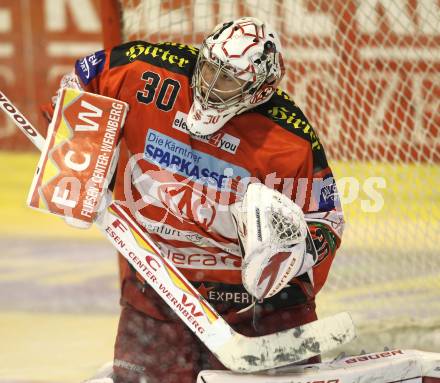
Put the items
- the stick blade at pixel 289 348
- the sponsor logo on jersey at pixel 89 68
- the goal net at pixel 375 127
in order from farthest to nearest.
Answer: the goal net at pixel 375 127
the sponsor logo on jersey at pixel 89 68
the stick blade at pixel 289 348

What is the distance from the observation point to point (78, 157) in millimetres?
2387

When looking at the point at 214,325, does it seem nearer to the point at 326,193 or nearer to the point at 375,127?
the point at 326,193

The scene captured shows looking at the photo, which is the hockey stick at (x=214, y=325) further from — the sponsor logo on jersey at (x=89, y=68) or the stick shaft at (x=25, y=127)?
the sponsor logo on jersey at (x=89, y=68)

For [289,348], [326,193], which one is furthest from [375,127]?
[289,348]

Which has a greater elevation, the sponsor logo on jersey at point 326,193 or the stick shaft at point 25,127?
the stick shaft at point 25,127

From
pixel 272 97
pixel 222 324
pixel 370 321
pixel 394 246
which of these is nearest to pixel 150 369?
pixel 222 324

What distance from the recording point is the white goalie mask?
2.36 meters

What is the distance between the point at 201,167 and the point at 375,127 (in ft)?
4.59

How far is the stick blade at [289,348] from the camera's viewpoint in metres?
2.29

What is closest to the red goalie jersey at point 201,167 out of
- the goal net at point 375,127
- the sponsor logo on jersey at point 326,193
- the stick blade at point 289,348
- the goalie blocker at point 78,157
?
the sponsor logo on jersey at point 326,193

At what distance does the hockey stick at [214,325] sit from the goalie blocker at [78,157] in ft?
0.25

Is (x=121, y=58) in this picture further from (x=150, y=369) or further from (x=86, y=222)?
(x=150, y=369)

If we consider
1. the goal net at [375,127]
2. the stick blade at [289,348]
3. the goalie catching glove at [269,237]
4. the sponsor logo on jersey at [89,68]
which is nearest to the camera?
the goalie catching glove at [269,237]

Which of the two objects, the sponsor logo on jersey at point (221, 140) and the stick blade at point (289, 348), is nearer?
the stick blade at point (289, 348)
